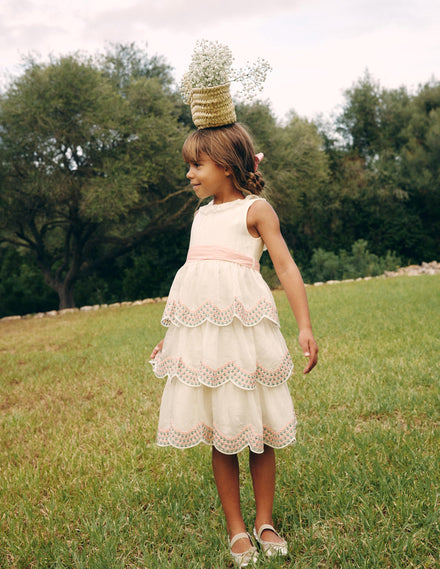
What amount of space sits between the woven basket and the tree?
1048cm

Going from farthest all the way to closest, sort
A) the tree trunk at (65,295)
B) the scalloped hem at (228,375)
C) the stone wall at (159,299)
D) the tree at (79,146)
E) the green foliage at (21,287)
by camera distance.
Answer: the green foliage at (21,287)
the tree trunk at (65,295)
the stone wall at (159,299)
the tree at (79,146)
the scalloped hem at (228,375)

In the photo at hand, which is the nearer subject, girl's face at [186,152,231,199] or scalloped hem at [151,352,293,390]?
scalloped hem at [151,352,293,390]

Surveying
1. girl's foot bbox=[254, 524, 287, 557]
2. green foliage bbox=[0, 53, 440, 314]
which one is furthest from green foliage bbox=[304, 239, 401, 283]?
girl's foot bbox=[254, 524, 287, 557]

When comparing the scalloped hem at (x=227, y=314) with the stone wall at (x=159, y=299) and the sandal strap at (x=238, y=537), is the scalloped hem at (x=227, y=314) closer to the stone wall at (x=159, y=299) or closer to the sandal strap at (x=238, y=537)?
the sandal strap at (x=238, y=537)

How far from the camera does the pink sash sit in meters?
1.92

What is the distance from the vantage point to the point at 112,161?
12.8 metres

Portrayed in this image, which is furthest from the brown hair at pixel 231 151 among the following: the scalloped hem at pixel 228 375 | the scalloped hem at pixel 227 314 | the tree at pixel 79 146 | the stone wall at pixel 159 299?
the stone wall at pixel 159 299

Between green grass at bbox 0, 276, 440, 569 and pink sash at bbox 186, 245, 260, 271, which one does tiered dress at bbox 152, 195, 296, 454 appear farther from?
green grass at bbox 0, 276, 440, 569

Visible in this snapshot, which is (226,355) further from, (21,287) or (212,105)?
(21,287)

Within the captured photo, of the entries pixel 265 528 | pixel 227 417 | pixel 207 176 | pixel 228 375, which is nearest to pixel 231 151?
pixel 207 176

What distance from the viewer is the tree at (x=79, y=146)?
12.0 metres

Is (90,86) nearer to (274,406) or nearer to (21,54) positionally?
(21,54)

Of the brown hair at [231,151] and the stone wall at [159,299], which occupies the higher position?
the brown hair at [231,151]

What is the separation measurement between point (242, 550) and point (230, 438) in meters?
0.46
